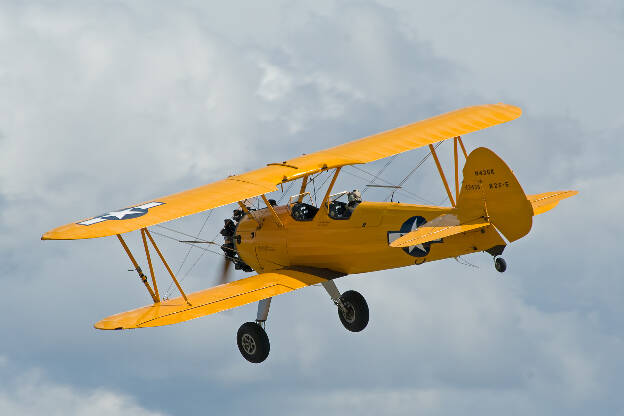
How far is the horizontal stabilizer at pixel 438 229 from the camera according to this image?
74.0 ft

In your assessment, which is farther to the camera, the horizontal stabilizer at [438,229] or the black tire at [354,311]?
the black tire at [354,311]

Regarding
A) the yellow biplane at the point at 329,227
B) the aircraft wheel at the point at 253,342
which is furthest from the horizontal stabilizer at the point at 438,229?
the aircraft wheel at the point at 253,342

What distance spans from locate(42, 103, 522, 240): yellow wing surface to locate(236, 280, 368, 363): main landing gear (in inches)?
85.0

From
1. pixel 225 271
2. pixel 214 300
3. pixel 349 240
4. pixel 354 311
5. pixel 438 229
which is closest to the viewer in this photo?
pixel 438 229

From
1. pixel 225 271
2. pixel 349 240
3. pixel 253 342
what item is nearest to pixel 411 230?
pixel 349 240

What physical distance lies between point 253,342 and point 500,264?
15.0ft

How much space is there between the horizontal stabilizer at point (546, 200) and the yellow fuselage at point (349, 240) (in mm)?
2147

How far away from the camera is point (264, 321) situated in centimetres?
2498

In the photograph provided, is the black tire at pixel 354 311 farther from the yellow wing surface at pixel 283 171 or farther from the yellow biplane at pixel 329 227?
the yellow wing surface at pixel 283 171

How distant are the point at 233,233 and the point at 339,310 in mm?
2528

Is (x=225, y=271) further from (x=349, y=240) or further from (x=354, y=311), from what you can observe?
(x=349, y=240)

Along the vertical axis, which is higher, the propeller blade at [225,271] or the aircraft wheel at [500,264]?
the propeller blade at [225,271]

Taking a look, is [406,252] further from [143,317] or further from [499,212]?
[143,317]

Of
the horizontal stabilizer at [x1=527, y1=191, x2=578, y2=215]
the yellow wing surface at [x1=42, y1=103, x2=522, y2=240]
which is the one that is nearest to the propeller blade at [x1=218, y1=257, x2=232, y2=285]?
the yellow wing surface at [x1=42, y1=103, x2=522, y2=240]
